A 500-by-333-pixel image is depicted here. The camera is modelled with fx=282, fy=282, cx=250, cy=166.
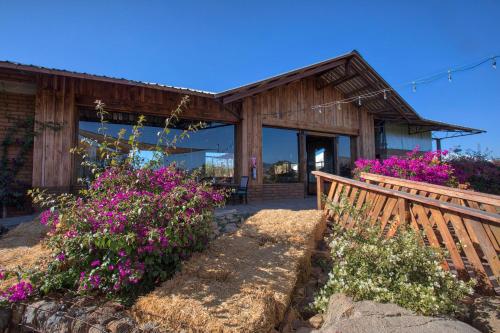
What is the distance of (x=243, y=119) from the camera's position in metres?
8.61

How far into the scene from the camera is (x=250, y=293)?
7.44 feet

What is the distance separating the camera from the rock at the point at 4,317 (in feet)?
8.00

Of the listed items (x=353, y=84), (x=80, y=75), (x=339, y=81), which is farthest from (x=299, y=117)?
(x=80, y=75)

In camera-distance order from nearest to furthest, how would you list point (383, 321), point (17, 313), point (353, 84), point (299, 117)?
1. point (383, 321)
2. point (17, 313)
3. point (299, 117)
4. point (353, 84)

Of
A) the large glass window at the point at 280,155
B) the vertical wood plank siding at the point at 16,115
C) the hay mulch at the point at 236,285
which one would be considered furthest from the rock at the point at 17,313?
the large glass window at the point at 280,155

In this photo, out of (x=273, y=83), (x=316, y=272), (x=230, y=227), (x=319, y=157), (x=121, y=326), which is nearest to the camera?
(x=121, y=326)

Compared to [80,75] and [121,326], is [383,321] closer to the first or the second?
[121,326]

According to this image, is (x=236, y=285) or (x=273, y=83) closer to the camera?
(x=236, y=285)

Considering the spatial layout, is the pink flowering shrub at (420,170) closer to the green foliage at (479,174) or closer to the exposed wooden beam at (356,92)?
the green foliage at (479,174)

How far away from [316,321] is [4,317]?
2.70 m

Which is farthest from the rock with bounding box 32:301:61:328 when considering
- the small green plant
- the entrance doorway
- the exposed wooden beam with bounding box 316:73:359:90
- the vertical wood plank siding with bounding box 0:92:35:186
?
the exposed wooden beam with bounding box 316:73:359:90

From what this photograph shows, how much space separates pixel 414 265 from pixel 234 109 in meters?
6.85

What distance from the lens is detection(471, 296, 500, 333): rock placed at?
214 centimetres

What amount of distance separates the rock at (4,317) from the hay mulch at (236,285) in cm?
123
